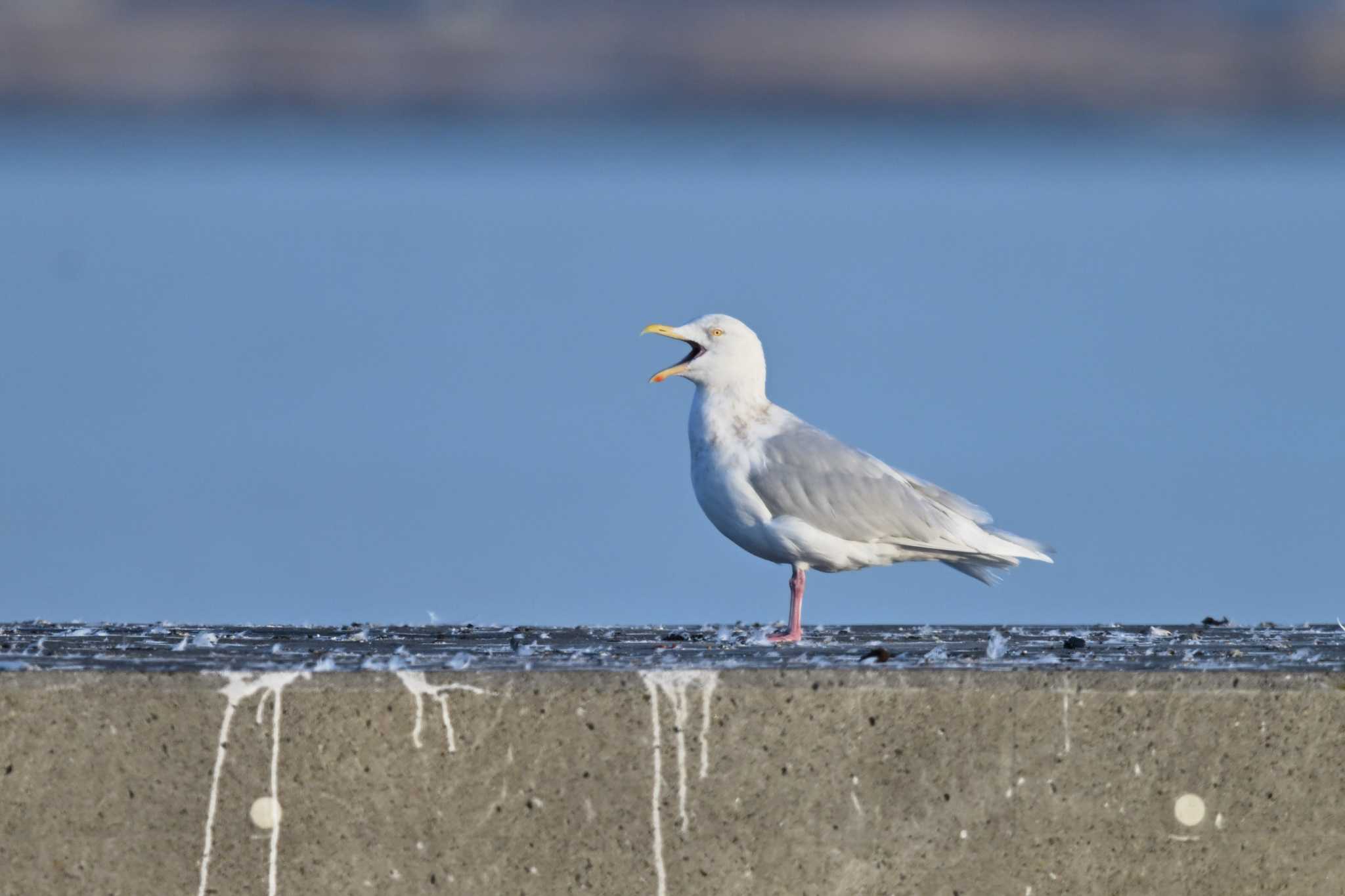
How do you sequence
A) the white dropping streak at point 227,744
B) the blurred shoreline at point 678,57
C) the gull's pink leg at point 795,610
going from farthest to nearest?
the gull's pink leg at point 795,610, the white dropping streak at point 227,744, the blurred shoreline at point 678,57

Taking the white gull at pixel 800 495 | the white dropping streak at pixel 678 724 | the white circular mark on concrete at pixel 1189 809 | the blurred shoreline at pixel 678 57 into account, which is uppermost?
the white gull at pixel 800 495

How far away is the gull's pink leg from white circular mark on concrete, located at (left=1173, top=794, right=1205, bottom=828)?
215 cm

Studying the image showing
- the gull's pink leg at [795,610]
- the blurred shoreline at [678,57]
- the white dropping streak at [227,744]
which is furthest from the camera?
the gull's pink leg at [795,610]

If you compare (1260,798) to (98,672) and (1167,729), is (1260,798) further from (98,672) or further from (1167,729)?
(98,672)

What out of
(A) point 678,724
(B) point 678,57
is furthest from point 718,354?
(B) point 678,57

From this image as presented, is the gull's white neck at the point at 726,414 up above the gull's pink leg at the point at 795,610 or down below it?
above

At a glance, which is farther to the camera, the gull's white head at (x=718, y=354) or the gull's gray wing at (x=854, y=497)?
the gull's white head at (x=718, y=354)

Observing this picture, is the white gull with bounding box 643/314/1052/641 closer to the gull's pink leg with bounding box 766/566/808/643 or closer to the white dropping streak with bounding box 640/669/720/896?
the gull's pink leg with bounding box 766/566/808/643

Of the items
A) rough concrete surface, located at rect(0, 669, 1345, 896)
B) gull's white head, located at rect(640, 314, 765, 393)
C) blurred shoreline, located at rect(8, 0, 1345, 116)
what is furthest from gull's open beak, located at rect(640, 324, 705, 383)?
blurred shoreline, located at rect(8, 0, 1345, 116)

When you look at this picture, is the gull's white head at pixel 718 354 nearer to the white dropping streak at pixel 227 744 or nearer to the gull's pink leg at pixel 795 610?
the gull's pink leg at pixel 795 610

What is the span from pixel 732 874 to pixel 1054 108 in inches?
111

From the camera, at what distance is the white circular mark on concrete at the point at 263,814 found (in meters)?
3.90

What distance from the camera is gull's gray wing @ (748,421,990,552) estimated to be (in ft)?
23.9

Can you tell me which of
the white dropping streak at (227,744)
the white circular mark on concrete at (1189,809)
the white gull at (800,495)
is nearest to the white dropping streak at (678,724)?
the white dropping streak at (227,744)
